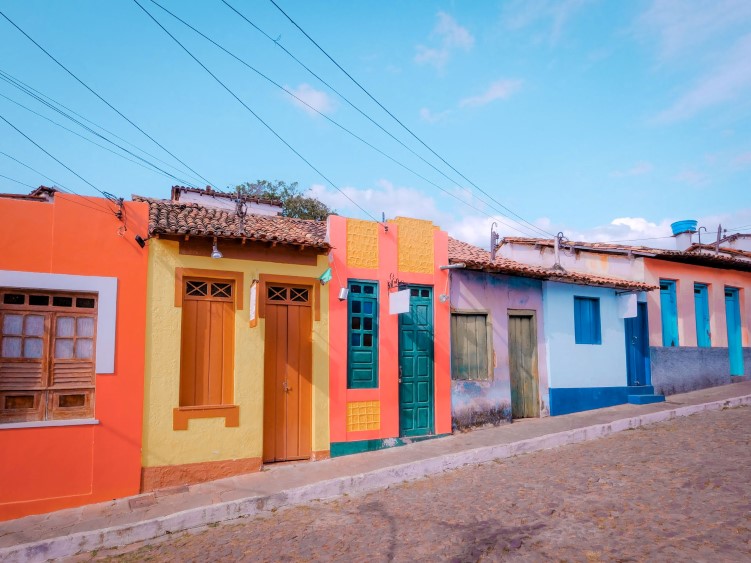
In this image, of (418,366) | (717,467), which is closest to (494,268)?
(418,366)

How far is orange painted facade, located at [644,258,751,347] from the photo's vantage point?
14.6m

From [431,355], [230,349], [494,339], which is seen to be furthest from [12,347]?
[494,339]

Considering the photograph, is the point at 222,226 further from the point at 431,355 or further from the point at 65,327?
the point at 431,355

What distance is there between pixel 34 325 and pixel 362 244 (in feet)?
18.7

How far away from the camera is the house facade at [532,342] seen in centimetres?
1141

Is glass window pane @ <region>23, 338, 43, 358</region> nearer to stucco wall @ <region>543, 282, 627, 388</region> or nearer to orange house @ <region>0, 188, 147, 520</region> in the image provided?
→ orange house @ <region>0, 188, 147, 520</region>

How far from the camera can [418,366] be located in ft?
35.1

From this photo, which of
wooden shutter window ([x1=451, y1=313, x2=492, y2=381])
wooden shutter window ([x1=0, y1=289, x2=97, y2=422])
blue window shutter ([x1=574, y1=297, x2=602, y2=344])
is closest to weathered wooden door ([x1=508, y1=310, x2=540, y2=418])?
wooden shutter window ([x1=451, y1=313, x2=492, y2=381])

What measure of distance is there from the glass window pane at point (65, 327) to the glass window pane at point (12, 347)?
503 mm

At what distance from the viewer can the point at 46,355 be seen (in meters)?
7.64

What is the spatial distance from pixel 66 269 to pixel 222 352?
106 inches

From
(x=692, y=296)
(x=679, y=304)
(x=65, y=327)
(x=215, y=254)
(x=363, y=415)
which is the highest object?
(x=215, y=254)

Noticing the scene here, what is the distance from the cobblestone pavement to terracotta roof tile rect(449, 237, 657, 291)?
170 inches

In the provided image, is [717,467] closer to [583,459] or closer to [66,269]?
[583,459]
